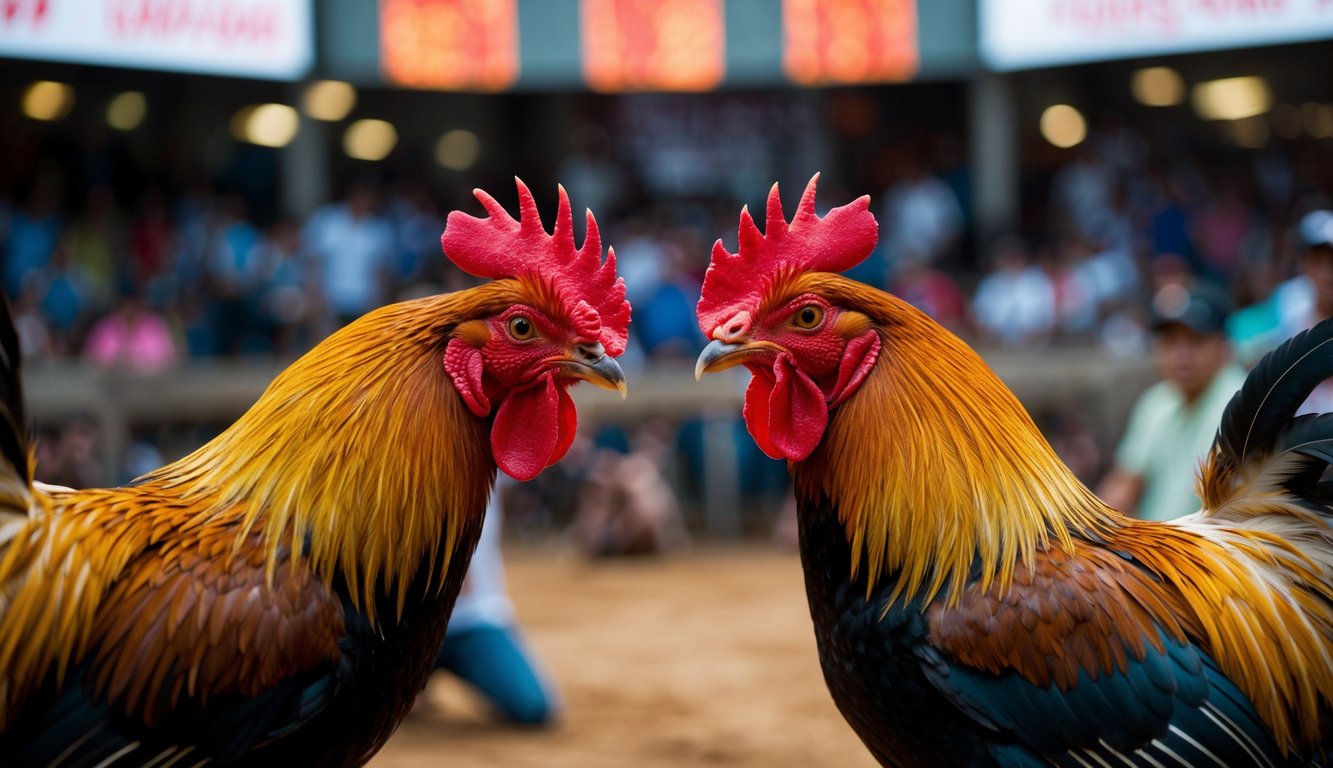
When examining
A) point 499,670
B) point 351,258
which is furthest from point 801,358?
point 351,258

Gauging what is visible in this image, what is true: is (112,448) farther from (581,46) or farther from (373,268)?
(581,46)

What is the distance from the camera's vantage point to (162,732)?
2500 mm

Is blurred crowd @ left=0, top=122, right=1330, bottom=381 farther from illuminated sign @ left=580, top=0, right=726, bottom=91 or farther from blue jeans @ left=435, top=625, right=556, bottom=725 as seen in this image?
blue jeans @ left=435, top=625, right=556, bottom=725

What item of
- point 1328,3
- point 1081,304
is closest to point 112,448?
point 1081,304

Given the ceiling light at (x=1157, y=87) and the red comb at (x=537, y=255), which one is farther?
the ceiling light at (x=1157, y=87)

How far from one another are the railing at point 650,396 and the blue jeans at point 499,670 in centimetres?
423

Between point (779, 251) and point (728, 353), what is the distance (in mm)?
311

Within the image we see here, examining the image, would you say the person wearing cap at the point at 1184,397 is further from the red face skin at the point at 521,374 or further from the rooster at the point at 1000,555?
the red face skin at the point at 521,374

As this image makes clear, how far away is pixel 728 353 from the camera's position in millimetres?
2918

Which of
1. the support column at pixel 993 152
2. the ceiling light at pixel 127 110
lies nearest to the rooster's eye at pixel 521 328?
the support column at pixel 993 152

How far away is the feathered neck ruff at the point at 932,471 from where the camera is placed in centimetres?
274

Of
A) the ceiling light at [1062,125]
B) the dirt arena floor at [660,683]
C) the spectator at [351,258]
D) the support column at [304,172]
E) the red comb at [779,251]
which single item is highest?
the ceiling light at [1062,125]

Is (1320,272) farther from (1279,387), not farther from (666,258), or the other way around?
(666,258)

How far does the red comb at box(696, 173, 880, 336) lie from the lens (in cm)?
303
